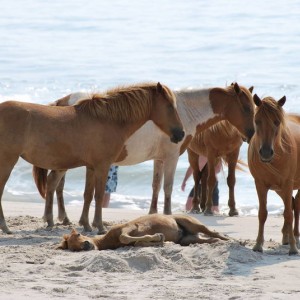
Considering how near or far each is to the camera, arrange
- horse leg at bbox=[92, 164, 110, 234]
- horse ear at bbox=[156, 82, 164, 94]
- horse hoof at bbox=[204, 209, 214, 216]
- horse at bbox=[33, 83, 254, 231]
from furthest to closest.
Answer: horse hoof at bbox=[204, 209, 214, 216]
horse at bbox=[33, 83, 254, 231]
horse ear at bbox=[156, 82, 164, 94]
horse leg at bbox=[92, 164, 110, 234]

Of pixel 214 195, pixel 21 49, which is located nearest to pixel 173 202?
pixel 214 195

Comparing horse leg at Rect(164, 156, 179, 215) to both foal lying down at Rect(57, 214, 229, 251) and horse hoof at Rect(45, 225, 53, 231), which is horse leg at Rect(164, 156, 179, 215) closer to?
horse hoof at Rect(45, 225, 53, 231)

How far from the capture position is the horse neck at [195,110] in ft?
37.8

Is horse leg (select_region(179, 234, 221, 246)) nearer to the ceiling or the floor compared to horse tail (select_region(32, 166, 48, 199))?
nearer to the floor

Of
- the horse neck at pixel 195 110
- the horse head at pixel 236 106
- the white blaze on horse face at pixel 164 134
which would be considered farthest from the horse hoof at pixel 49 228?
the horse head at pixel 236 106

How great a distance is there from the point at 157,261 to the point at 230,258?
2.19ft

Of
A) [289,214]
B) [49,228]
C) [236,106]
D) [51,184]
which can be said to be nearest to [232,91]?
[236,106]

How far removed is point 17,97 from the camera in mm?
27641

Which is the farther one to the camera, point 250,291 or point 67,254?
point 67,254

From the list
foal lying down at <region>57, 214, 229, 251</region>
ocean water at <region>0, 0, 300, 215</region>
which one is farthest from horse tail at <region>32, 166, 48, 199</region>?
ocean water at <region>0, 0, 300, 215</region>

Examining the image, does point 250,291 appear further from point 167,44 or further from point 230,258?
point 167,44

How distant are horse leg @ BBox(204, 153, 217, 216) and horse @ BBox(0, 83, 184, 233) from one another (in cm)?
228

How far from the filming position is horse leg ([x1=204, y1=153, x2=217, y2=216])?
1234 cm

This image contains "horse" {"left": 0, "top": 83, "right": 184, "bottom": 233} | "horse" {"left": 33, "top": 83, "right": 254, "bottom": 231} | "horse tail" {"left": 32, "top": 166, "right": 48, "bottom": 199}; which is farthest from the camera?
"horse" {"left": 33, "top": 83, "right": 254, "bottom": 231}
